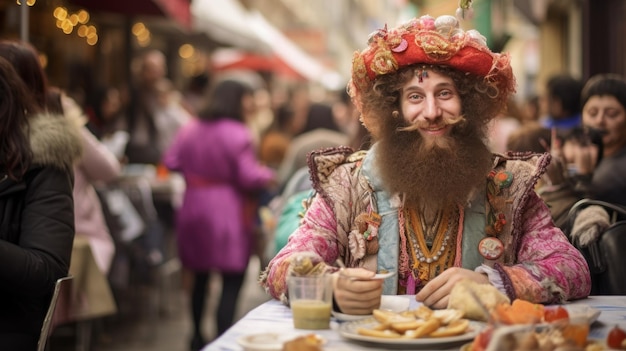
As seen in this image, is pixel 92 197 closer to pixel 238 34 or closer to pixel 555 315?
pixel 555 315

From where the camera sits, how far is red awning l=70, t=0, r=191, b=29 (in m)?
10.0

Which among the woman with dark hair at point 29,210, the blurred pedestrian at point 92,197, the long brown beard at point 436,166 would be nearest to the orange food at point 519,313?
the long brown beard at point 436,166

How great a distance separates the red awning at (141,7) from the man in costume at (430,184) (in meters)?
6.47

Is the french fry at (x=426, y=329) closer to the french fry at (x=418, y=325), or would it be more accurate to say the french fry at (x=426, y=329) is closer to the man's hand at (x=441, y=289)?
the french fry at (x=418, y=325)

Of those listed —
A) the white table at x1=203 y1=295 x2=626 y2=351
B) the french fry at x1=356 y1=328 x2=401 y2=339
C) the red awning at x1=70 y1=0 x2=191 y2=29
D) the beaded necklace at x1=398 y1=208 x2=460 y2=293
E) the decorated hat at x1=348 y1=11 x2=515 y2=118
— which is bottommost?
the white table at x1=203 y1=295 x2=626 y2=351

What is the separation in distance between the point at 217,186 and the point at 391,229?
4.48 meters

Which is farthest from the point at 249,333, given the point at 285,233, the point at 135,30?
the point at 135,30

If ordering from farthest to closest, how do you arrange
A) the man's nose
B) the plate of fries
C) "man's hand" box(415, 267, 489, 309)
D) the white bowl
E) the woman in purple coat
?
the woman in purple coat
the man's nose
"man's hand" box(415, 267, 489, 309)
the white bowl
the plate of fries

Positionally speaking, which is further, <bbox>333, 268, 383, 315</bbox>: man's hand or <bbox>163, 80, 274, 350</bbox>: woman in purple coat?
<bbox>163, 80, 274, 350</bbox>: woman in purple coat

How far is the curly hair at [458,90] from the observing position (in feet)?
12.2

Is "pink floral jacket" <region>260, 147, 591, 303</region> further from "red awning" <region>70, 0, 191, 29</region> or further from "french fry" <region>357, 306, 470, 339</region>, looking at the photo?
"red awning" <region>70, 0, 191, 29</region>

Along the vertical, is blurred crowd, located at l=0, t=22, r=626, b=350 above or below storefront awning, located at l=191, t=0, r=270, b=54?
below

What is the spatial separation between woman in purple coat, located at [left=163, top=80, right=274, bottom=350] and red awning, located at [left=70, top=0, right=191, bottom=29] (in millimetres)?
2241

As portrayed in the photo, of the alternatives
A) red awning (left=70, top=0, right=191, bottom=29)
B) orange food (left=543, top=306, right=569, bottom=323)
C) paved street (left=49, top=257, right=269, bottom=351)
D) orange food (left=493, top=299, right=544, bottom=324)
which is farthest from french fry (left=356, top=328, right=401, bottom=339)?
red awning (left=70, top=0, right=191, bottom=29)
